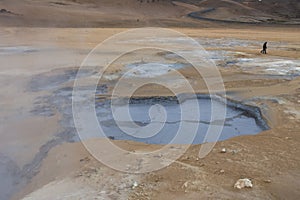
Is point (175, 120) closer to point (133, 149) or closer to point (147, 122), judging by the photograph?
point (147, 122)

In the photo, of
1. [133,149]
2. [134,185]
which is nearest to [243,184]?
[134,185]

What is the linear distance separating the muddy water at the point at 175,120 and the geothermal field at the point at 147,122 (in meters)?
0.03

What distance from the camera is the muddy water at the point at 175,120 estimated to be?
827 cm

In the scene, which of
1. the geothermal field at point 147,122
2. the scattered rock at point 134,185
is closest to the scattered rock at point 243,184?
the geothermal field at point 147,122

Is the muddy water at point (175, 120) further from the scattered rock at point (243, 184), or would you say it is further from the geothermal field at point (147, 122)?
the scattered rock at point (243, 184)

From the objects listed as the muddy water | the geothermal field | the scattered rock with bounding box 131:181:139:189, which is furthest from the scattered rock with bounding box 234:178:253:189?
the muddy water

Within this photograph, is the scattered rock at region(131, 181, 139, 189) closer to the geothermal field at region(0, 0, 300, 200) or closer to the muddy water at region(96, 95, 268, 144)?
the geothermal field at region(0, 0, 300, 200)

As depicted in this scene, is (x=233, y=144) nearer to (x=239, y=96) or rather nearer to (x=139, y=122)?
(x=139, y=122)

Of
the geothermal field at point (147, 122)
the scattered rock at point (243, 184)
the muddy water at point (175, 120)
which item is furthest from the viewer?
the muddy water at point (175, 120)

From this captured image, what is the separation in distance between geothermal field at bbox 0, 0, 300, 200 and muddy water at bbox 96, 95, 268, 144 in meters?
0.03

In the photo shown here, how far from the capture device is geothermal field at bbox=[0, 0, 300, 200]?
565cm

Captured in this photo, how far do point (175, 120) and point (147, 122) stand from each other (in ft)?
2.26

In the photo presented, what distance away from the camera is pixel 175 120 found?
30.4 ft

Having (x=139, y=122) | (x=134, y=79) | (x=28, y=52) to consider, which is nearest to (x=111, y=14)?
(x=28, y=52)
